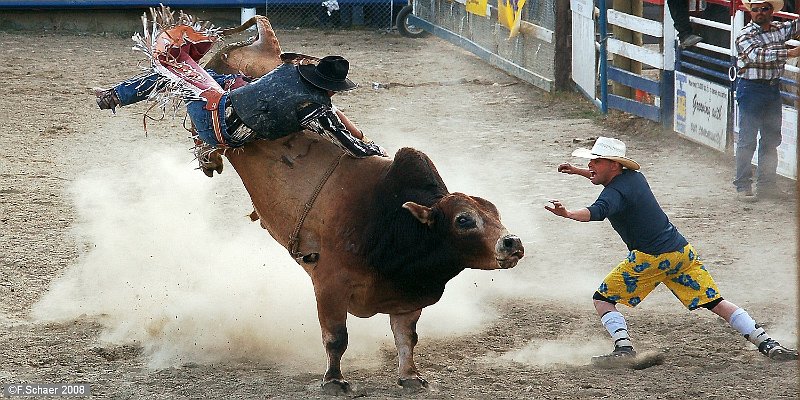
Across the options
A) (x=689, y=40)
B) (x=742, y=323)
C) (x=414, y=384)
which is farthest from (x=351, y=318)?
(x=689, y=40)

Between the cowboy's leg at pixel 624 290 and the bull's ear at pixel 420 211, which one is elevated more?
the bull's ear at pixel 420 211

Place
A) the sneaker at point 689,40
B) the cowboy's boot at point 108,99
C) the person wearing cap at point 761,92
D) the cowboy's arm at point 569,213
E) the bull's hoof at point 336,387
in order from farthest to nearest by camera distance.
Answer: the sneaker at point 689,40, the person wearing cap at point 761,92, the cowboy's boot at point 108,99, the bull's hoof at point 336,387, the cowboy's arm at point 569,213

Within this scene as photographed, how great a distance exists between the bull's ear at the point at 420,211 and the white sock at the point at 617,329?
3.61ft

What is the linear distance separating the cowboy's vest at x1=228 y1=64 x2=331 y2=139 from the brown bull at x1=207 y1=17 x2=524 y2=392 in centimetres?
24

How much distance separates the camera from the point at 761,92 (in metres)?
8.58

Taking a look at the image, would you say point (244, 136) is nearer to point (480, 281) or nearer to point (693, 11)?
point (480, 281)

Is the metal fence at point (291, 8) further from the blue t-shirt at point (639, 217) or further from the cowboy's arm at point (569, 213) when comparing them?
the cowboy's arm at point (569, 213)

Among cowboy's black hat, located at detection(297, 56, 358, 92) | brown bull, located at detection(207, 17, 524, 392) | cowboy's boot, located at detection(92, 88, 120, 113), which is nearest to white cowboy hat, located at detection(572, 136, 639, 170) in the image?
brown bull, located at detection(207, 17, 524, 392)

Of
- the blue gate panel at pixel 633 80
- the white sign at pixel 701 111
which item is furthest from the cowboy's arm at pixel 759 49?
the blue gate panel at pixel 633 80

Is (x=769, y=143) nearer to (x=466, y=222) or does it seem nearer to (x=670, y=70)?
(x=670, y=70)

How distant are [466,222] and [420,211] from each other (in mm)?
199

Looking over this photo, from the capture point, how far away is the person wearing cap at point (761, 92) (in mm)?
8445

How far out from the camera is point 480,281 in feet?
23.1

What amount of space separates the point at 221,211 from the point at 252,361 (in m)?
2.98
